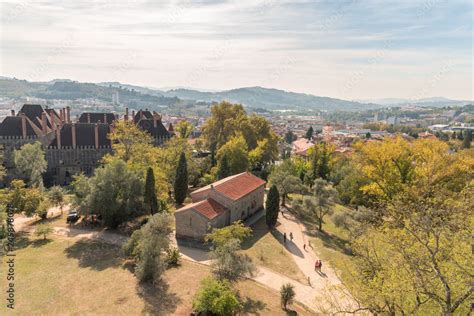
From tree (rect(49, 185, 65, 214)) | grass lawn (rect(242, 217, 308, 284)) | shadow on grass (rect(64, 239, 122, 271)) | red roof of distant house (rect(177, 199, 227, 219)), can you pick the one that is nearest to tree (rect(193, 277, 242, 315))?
grass lawn (rect(242, 217, 308, 284))

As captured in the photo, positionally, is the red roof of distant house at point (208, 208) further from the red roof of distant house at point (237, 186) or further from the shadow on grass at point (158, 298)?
the shadow on grass at point (158, 298)

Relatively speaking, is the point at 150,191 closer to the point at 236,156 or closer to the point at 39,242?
the point at 39,242

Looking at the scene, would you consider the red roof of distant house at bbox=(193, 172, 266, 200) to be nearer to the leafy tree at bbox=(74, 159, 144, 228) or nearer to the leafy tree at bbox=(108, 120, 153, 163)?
the leafy tree at bbox=(74, 159, 144, 228)

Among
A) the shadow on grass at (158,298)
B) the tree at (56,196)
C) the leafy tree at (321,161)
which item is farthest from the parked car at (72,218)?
the leafy tree at (321,161)

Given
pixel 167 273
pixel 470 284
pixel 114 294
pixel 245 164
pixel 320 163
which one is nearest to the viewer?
pixel 470 284

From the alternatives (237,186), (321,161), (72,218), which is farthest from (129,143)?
(321,161)

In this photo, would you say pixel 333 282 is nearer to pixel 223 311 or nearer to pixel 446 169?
pixel 223 311

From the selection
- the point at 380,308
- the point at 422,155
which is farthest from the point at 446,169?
the point at 380,308
